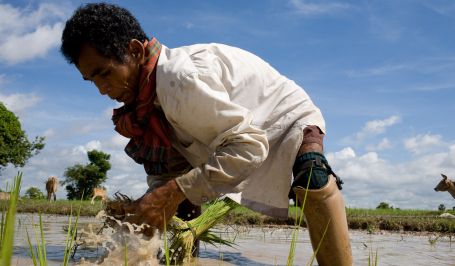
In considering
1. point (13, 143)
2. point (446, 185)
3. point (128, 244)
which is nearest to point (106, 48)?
point (128, 244)

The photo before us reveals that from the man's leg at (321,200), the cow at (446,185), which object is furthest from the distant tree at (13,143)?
the man's leg at (321,200)

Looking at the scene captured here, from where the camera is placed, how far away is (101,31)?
7.15 ft

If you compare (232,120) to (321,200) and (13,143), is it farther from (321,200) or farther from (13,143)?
(13,143)

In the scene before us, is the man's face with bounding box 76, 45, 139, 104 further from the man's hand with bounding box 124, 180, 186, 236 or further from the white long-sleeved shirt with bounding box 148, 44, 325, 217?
the man's hand with bounding box 124, 180, 186, 236

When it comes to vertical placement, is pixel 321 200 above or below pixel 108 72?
below

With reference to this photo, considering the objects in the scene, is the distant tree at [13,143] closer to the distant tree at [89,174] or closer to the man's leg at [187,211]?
the distant tree at [89,174]

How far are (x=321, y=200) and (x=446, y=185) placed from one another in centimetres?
1532

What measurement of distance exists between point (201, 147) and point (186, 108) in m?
0.36

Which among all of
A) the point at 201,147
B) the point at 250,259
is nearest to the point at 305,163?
the point at 201,147

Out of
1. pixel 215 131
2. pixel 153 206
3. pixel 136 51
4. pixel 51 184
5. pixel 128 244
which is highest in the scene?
pixel 51 184

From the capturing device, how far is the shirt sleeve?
2051 millimetres

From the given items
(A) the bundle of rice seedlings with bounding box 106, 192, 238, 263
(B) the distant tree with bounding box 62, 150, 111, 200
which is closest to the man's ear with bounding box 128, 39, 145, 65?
(A) the bundle of rice seedlings with bounding box 106, 192, 238, 263

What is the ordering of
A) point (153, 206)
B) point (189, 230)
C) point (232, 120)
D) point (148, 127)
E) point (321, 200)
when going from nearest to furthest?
point (153, 206) < point (232, 120) < point (321, 200) < point (148, 127) < point (189, 230)

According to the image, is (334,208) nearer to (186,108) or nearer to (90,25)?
(186,108)
